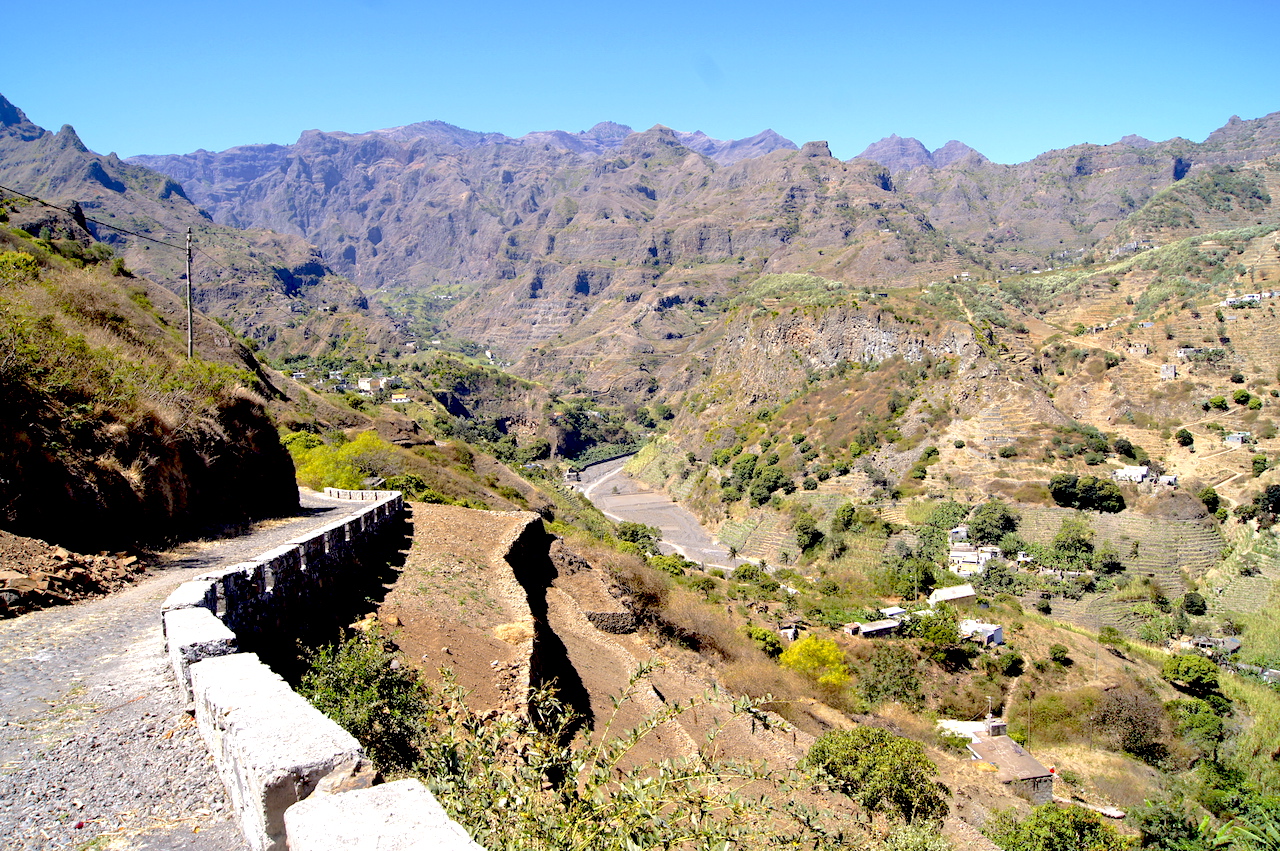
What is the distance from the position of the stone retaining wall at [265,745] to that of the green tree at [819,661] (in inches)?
955

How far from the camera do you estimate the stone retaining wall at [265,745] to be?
2809mm

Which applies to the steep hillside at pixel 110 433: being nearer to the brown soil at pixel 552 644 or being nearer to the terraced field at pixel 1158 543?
the brown soil at pixel 552 644

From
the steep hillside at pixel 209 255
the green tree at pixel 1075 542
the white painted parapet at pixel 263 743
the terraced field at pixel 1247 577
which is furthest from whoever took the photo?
the steep hillside at pixel 209 255

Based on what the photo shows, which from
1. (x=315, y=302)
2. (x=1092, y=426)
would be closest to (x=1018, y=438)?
(x=1092, y=426)

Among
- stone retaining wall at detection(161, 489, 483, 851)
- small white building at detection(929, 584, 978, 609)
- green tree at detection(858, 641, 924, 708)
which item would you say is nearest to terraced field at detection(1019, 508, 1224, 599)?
small white building at detection(929, 584, 978, 609)

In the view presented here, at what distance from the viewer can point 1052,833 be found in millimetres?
17375

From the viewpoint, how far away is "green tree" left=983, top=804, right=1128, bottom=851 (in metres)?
17.2

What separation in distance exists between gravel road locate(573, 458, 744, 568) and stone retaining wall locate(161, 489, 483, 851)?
51.5 meters

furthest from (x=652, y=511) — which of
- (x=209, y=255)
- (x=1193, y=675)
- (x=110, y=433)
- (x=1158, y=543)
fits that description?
(x=209, y=255)

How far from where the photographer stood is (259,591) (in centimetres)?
725

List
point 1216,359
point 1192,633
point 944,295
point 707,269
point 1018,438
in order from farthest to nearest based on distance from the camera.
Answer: point 707,269 < point 944,295 < point 1216,359 < point 1018,438 < point 1192,633

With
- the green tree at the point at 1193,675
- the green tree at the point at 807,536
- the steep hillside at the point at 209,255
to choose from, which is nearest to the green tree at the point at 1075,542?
the green tree at the point at 1193,675

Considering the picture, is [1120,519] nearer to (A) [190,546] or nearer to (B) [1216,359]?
(B) [1216,359]

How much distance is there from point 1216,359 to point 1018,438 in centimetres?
2150
